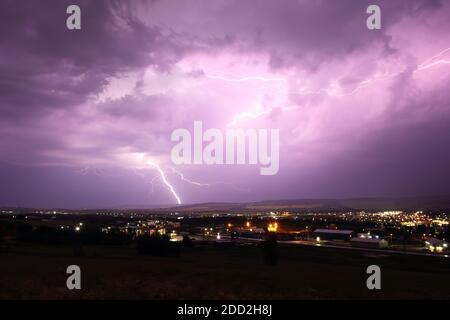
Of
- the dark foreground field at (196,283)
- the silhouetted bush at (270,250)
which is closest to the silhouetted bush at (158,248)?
the silhouetted bush at (270,250)

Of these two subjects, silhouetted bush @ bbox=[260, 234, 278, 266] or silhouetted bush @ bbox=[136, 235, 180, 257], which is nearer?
silhouetted bush @ bbox=[260, 234, 278, 266]

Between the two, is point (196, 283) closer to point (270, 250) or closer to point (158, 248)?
point (270, 250)

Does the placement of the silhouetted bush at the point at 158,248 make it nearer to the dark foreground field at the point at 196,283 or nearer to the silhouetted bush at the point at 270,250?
the silhouetted bush at the point at 270,250

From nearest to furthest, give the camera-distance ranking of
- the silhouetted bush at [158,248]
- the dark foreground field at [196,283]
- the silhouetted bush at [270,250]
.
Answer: the dark foreground field at [196,283] → the silhouetted bush at [270,250] → the silhouetted bush at [158,248]

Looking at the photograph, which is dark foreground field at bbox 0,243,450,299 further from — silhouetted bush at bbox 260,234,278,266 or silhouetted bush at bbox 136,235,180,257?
silhouetted bush at bbox 136,235,180,257

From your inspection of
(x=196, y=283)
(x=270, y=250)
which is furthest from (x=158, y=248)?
(x=196, y=283)

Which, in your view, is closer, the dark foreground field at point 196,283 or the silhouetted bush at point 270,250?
the dark foreground field at point 196,283

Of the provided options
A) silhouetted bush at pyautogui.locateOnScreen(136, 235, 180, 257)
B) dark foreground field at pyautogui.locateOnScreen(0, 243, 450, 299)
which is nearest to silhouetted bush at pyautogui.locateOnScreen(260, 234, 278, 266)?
dark foreground field at pyautogui.locateOnScreen(0, 243, 450, 299)

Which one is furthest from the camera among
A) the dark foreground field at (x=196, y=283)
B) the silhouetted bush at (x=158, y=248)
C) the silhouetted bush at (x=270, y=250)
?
the silhouetted bush at (x=158, y=248)

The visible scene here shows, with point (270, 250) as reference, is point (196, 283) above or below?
below

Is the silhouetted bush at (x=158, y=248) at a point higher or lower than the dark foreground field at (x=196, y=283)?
lower
